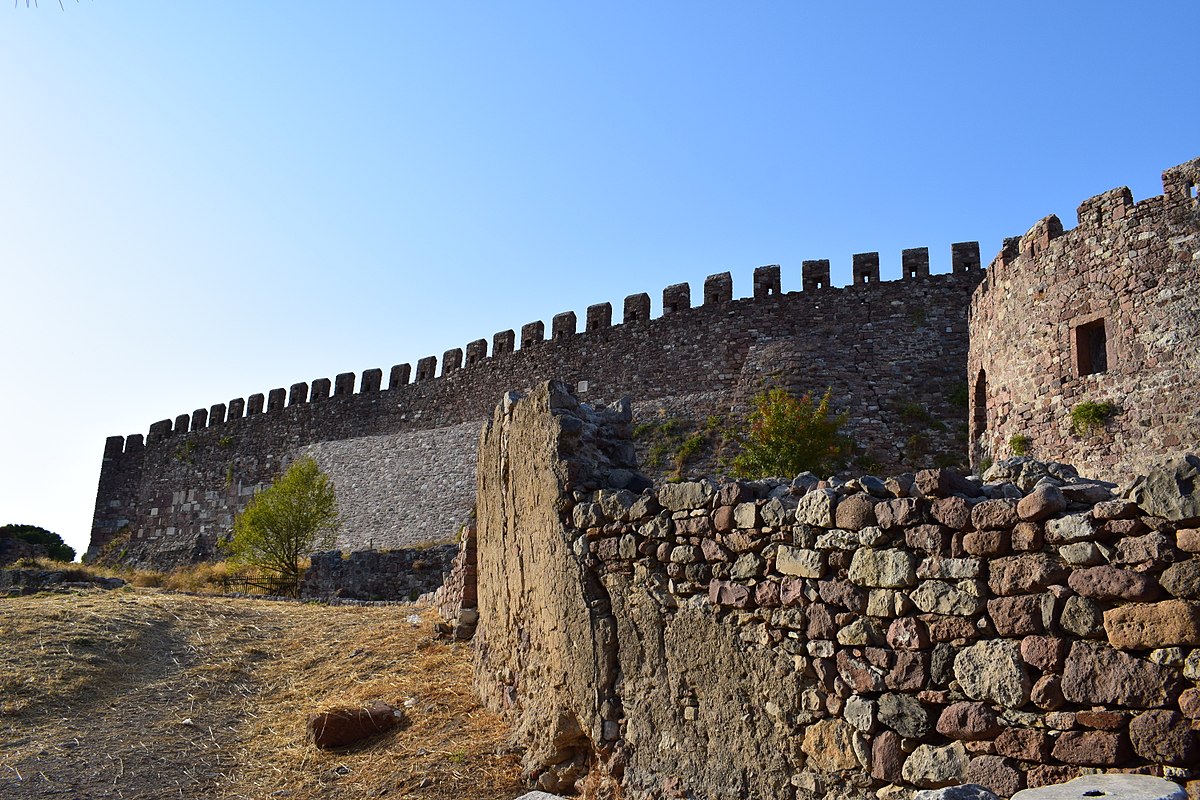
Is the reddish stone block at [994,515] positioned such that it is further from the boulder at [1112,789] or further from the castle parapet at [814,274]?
the castle parapet at [814,274]

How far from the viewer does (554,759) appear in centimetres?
628

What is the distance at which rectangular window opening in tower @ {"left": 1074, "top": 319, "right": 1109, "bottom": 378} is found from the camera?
1208 centimetres

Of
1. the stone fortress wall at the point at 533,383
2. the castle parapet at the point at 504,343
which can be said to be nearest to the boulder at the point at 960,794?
the stone fortress wall at the point at 533,383

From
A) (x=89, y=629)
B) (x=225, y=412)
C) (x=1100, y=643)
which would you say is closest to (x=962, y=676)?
(x=1100, y=643)

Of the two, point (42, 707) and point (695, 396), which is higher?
point (695, 396)

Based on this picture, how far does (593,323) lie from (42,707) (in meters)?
19.3

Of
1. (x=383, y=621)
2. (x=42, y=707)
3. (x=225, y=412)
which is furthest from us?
(x=225, y=412)

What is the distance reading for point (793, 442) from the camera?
1927 centimetres

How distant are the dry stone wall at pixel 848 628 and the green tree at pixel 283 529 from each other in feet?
57.4

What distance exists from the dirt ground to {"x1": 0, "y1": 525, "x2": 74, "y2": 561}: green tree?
2088cm

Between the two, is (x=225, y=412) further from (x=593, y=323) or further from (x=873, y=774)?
(x=873, y=774)

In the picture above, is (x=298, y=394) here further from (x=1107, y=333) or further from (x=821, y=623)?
(x=821, y=623)

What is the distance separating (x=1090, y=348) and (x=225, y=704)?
11.2 m

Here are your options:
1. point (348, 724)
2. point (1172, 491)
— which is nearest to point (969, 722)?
point (1172, 491)
